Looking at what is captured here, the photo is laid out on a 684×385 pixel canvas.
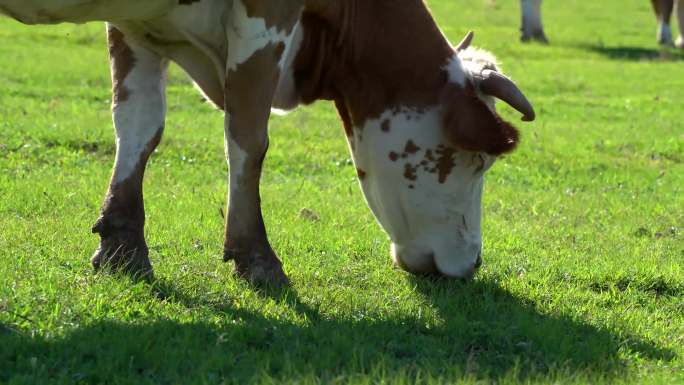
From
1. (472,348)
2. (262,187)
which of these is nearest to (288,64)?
(472,348)

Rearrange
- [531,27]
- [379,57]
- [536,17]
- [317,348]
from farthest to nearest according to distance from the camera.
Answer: [536,17]
[531,27]
[379,57]
[317,348]

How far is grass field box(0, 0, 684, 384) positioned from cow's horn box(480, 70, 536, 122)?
0.98 meters

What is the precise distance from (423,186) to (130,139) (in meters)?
1.58

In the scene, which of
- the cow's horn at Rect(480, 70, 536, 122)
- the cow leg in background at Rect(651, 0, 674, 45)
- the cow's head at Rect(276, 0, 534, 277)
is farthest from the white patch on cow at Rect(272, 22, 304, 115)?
the cow leg in background at Rect(651, 0, 674, 45)

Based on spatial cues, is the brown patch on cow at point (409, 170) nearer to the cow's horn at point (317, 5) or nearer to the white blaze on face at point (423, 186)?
the white blaze on face at point (423, 186)

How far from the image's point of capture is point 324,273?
665 centimetres

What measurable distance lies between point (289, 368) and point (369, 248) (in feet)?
9.47

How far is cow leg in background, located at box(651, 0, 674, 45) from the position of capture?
98.1ft

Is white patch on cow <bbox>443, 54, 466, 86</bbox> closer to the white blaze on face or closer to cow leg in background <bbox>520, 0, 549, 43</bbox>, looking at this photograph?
the white blaze on face

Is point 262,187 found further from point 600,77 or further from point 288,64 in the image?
point 600,77

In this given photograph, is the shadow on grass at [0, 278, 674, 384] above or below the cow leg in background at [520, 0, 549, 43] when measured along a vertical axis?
above

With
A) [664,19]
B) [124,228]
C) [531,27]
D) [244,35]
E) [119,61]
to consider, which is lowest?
[664,19]

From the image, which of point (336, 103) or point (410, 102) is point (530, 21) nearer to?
point (336, 103)

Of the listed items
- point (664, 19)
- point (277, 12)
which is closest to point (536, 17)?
point (664, 19)
